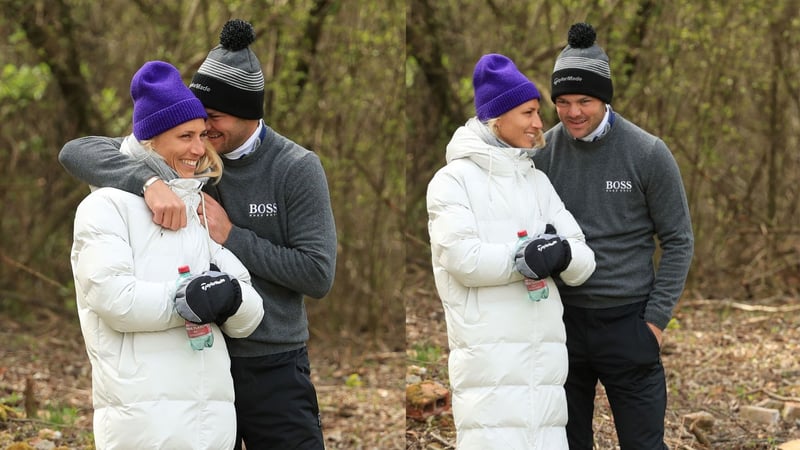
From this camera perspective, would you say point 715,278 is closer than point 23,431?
No

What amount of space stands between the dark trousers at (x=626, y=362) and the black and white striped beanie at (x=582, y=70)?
79 centimetres

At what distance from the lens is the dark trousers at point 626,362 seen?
3.81 m

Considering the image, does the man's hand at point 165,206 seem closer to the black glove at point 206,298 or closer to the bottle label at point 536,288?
the black glove at point 206,298

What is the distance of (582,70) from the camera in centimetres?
383

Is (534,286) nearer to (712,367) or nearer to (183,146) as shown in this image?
(183,146)

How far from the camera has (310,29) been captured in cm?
843

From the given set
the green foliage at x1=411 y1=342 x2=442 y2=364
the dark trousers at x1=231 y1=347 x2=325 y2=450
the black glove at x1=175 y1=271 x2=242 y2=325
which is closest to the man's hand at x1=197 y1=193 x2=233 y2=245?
the black glove at x1=175 y1=271 x2=242 y2=325

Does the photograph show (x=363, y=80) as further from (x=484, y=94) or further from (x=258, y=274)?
(x=258, y=274)

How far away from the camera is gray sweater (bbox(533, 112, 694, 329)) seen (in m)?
3.83

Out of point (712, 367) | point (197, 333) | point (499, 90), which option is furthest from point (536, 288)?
point (712, 367)

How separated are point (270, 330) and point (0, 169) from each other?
656cm

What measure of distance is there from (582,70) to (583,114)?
0.16 meters

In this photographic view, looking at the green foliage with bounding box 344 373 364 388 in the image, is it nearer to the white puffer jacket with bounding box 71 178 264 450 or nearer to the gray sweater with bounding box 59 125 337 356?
the gray sweater with bounding box 59 125 337 356

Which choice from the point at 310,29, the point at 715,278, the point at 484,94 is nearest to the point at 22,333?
the point at 310,29
